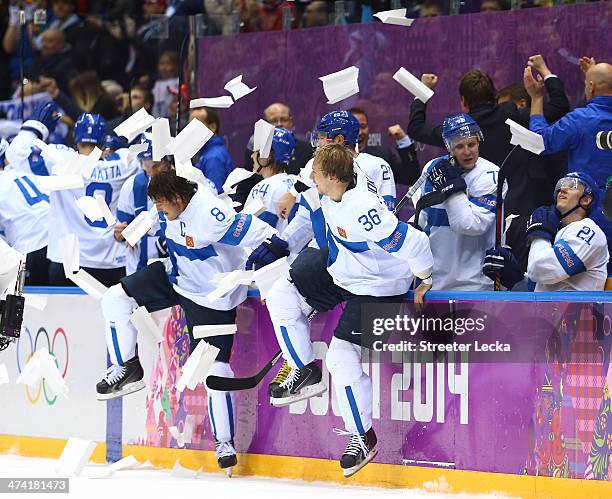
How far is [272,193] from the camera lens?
8117mm

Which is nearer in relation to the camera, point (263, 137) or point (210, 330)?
point (210, 330)

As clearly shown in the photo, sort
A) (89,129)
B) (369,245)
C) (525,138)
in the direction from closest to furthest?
(369,245) < (525,138) < (89,129)

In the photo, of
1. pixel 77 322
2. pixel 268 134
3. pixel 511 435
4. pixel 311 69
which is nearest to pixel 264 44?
pixel 311 69

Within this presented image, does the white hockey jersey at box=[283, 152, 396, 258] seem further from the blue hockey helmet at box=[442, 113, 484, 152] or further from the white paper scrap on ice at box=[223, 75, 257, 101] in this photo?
the white paper scrap on ice at box=[223, 75, 257, 101]

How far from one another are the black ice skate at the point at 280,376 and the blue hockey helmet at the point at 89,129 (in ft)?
7.93

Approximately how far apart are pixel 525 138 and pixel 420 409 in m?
1.62

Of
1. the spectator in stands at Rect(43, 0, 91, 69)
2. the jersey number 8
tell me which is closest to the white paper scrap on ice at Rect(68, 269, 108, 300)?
the jersey number 8

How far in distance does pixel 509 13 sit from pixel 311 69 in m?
1.44

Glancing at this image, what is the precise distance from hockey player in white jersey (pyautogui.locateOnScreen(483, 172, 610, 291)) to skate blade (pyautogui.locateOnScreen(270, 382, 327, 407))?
49.5 inches

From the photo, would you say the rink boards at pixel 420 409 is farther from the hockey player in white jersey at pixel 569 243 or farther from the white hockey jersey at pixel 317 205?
the white hockey jersey at pixel 317 205

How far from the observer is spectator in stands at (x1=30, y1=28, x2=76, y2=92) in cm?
1089

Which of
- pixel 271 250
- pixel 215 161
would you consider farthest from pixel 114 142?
pixel 271 250

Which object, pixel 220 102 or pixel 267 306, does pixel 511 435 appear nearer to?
pixel 267 306

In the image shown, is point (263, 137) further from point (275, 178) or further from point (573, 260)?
point (573, 260)
